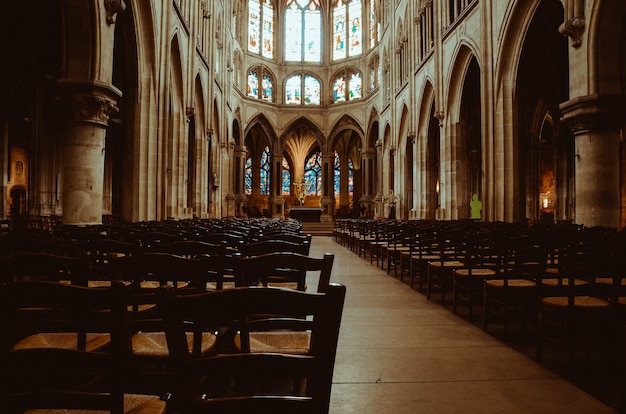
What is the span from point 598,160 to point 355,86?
34.2 meters

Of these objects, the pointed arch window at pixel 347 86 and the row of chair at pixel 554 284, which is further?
the pointed arch window at pixel 347 86

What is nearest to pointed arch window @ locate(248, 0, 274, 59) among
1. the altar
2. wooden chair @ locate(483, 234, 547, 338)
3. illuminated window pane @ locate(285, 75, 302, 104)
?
illuminated window pane @ locate(285, 75, 302, 104)

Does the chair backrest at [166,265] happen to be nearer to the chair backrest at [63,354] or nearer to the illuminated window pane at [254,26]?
the chair backrest at [63,354]

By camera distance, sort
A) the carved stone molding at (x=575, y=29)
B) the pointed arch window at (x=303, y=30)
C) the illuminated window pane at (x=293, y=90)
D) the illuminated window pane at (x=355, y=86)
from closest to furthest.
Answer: the carved stone molding at (x=575, y=29) < the illuminated window pane at (x=355, y=86) < the illuminated window pane at (x=293, y=90) < the pointed arch window at (x=303, y=30)

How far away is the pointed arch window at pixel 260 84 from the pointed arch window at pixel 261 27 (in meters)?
1.65

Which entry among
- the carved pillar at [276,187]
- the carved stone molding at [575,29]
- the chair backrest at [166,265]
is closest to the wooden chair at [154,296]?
the chair backrest at [166,265]

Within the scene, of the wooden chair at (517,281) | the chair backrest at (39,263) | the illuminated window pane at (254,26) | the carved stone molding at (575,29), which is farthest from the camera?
the illuminated window pane at (254,26)

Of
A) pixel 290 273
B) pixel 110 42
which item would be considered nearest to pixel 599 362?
pixel 290 273

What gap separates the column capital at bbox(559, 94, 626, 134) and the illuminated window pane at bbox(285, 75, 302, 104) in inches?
1408

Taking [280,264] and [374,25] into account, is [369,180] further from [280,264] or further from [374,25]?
[280,264]

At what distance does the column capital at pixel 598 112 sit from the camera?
1132cm

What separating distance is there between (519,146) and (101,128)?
13358 millimetres

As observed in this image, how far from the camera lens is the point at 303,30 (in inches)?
1818

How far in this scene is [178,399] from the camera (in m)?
1.80
